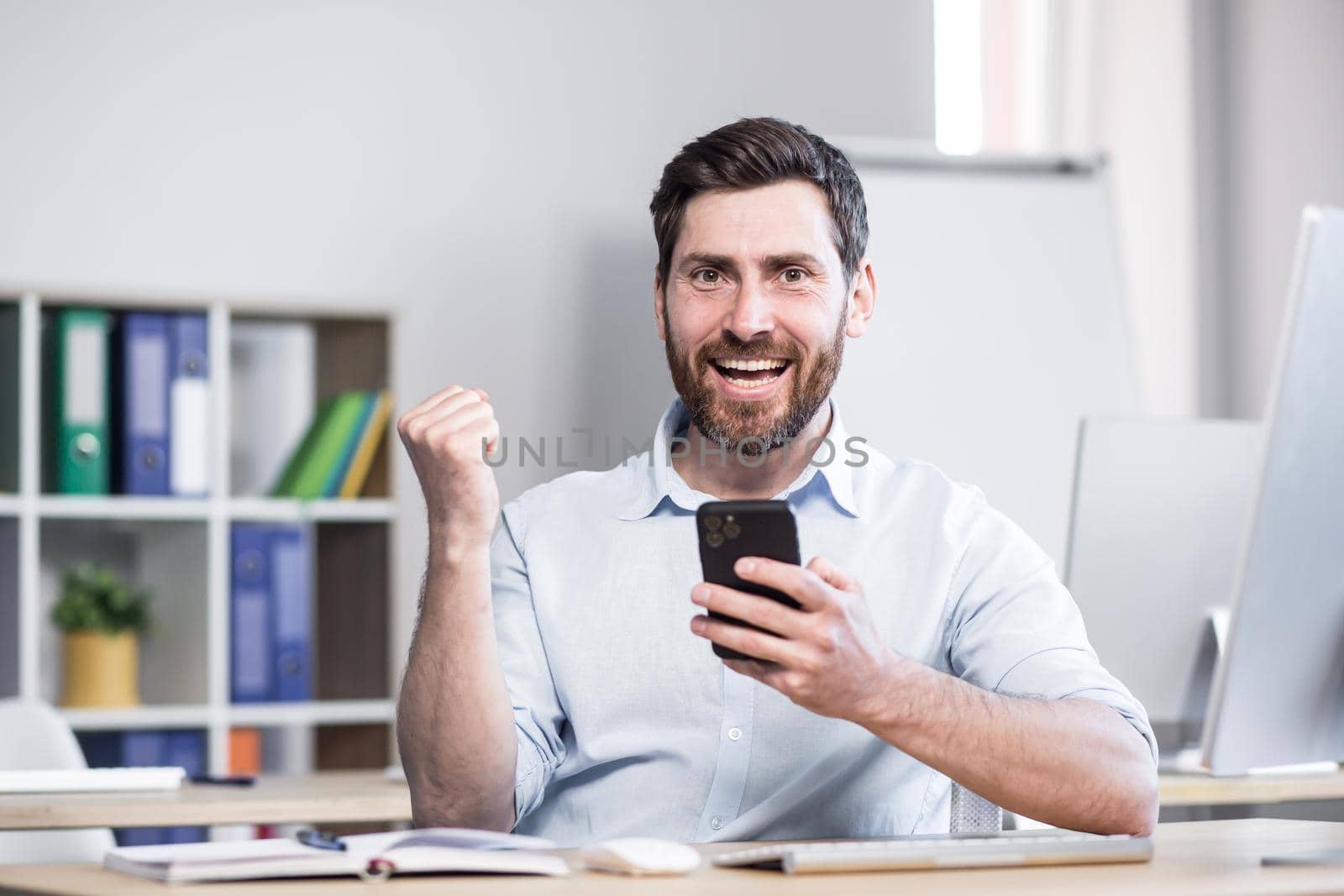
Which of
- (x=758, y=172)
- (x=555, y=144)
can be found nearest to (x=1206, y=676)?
(x=758, y=172)

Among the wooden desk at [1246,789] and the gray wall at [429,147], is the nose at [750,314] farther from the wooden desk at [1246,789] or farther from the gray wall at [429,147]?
the gray wall at [429,147]

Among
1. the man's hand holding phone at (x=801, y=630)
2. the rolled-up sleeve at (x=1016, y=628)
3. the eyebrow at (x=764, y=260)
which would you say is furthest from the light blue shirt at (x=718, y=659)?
the man's hand holding phone at (x=801, y=630)

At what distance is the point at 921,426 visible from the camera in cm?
320

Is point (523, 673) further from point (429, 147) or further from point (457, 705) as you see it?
point (429, 147)

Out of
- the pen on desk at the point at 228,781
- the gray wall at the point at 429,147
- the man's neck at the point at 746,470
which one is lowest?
the pen on desk at the point at 228,781

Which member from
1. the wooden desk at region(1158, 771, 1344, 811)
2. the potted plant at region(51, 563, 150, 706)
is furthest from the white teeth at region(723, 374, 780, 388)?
the potted plant at region(51, 563, 150, 706)

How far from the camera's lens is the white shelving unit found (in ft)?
9.38

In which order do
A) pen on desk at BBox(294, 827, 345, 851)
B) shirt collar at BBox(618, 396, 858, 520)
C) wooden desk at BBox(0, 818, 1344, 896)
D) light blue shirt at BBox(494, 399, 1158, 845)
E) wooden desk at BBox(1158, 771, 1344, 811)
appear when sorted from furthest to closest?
wooden desk at BBox(1158, 771, 1344, 811)
shirt collar at BBox(618, 396, 858, 520)
light blue shirt at BBox(494, 399, 1158, 845)
pen on desk at BBox(294, 827, 345, 851)
wooden desk at BBox(0, 818, 1344, 896)

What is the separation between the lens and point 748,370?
175 centimetres

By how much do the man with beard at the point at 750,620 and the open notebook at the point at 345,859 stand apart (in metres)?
0.23

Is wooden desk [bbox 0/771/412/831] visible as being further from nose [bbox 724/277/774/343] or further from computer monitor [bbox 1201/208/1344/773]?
computer monitor [bbox 1201/208/1344/773]

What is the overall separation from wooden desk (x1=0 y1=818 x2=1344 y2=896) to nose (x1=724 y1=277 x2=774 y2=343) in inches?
30.5

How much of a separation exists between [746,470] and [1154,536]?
2.35 feet

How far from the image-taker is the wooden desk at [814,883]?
97 cm
